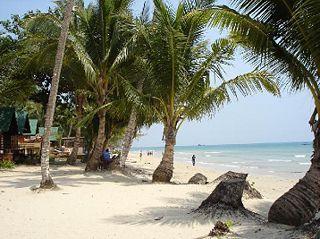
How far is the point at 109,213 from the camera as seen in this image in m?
7.77

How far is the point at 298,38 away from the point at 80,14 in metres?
11.1

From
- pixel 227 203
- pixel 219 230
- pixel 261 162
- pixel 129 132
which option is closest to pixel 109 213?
pixel 227 203

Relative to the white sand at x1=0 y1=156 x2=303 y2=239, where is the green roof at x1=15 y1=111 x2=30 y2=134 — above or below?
above

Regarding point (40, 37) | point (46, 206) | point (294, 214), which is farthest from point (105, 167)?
point (294, 214)

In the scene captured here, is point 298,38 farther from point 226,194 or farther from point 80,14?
point 80,14

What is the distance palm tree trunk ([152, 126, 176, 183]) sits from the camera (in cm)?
1340

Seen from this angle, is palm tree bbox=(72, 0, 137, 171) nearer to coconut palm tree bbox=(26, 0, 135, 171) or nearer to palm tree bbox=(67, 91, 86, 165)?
coconut palm tree bbox=(26, 0, 135, 171)

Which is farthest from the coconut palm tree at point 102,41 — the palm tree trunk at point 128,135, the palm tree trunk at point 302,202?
the palm tree trunk at point 302,202

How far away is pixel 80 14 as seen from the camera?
16234 mm

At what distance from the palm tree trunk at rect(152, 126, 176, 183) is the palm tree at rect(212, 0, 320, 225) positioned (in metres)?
5.47

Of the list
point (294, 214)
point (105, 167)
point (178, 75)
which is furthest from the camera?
point (105, 167)

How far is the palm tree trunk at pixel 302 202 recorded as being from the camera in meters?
6.51

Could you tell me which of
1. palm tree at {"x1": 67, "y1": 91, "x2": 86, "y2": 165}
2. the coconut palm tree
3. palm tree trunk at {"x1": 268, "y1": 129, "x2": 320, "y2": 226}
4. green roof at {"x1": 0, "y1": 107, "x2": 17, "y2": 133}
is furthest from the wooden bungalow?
palm tree trunk at {"x1": 268, "y1": 129, "x2": 320, "y2": 226}

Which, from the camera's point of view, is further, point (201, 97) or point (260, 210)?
point (201, 97)
